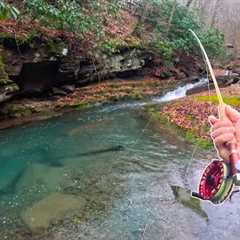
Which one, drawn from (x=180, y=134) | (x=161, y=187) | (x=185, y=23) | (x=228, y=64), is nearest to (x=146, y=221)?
(x=161, y=187)

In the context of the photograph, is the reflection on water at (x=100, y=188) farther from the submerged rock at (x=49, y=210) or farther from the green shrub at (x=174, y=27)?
the green shrub at (x=174, y=27)

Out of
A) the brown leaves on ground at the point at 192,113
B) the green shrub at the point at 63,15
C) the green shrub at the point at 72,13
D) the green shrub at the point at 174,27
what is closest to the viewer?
the brown leaves on ground at the point at 192,113


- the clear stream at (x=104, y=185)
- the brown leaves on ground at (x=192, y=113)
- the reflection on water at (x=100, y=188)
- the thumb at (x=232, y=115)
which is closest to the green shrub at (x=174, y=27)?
the brown leaves on ground at (x=192, y=113)

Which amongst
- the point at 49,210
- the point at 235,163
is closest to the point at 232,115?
the point at 235,163

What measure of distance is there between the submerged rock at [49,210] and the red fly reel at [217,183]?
615cm

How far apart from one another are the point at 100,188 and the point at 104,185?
24 centimetres

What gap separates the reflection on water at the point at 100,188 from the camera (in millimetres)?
8336

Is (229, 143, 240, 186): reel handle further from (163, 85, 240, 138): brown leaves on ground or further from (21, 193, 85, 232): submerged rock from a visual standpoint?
(163, 85, 240, 138): brown leaves on ground

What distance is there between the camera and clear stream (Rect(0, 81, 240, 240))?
27.4 ft

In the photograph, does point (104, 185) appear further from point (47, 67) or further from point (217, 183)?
point (47, 67)

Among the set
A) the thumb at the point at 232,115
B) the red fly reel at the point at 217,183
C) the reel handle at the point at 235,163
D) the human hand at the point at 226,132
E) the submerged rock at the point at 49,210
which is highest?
the thumb at the point at 232,115

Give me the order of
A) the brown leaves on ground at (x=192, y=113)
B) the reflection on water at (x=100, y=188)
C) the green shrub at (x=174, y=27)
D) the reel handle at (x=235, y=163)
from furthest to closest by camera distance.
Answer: the green shrub at (x=174, y=27), the brown leaves on ground at (x=192, y=113), the reflection on water at (x=100, y=188), the reel handle at (x=235, y=163)

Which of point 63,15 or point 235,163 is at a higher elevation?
point 235,163

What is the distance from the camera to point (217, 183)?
2.27 meters
